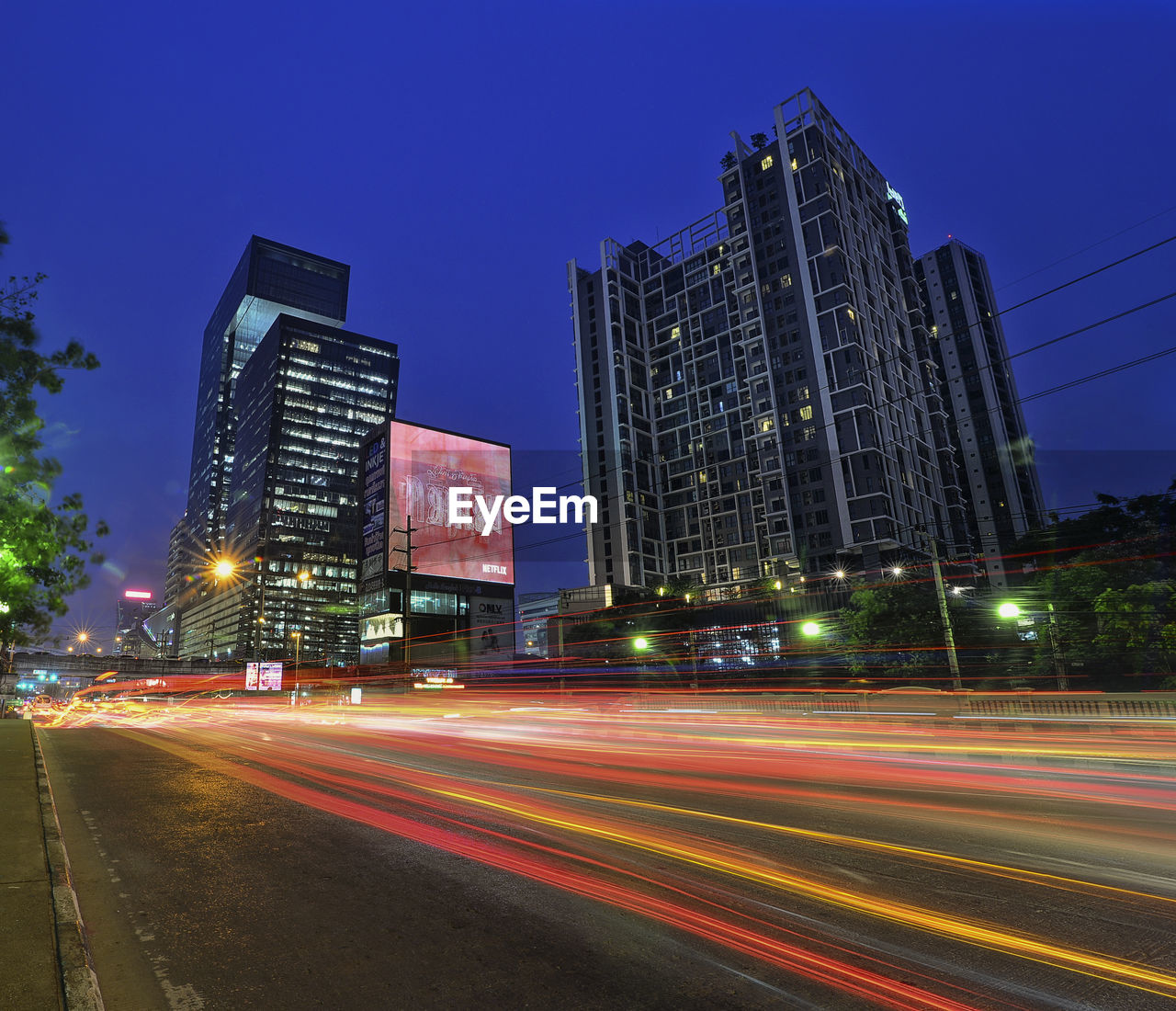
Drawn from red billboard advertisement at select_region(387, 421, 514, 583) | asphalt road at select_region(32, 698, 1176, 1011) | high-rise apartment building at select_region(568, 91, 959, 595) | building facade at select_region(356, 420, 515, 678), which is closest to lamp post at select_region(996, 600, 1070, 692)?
asphalt road at select_region(32, 698, 1176, 1011)

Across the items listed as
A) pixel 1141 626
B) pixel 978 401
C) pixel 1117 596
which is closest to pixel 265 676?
pixel 1117 596

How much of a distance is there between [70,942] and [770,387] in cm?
9557

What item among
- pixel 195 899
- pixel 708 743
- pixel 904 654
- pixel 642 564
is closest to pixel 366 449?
pixel 642 564

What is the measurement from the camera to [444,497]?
94.7m

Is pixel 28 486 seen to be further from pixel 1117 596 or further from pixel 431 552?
pixel 431 552

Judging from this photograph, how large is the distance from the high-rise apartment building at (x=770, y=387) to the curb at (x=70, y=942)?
7049 centimetres

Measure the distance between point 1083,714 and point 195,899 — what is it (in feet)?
76.8

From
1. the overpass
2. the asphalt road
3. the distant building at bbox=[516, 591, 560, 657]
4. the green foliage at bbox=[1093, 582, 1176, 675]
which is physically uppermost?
the distant building at bbox=[516, 591, 560, 657]

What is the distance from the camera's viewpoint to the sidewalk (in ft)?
12.2

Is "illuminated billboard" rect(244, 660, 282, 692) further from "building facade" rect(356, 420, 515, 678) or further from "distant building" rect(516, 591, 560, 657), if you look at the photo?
"distant building" rect(516, 591, 560, 657)

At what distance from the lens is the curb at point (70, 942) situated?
3.77m

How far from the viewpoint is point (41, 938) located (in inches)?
172

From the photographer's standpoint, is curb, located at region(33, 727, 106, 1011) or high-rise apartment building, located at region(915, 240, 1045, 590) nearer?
curb, located at region(33, 727, 106, 1011)

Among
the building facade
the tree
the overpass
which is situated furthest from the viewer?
the overpass
